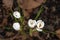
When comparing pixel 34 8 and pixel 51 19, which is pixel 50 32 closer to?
pixel 51 19

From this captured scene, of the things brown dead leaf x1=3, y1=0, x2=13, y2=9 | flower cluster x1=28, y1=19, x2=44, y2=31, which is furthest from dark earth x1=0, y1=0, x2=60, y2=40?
flower cluster x1=28, y1=19, x2=44, y2=31

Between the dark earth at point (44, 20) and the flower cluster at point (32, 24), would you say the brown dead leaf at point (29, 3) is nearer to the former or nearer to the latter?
the dark earth at point (44, 20)

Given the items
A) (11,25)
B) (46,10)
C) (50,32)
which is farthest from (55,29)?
(11,25)

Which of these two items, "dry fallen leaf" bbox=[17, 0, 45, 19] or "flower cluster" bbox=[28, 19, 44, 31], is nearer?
"flower cluster" bbox=[28, 19, 44, 31]

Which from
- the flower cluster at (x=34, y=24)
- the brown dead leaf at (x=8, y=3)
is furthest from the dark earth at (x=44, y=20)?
the flower cluster at (x=34, y=24)

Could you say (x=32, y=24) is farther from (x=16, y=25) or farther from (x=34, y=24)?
(x=16, y=25)

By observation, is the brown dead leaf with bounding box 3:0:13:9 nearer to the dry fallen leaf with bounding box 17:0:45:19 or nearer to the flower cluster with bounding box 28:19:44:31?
the dry fallen leaf with bounding box 17:0:45:19

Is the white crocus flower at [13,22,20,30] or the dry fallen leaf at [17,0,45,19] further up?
the dry fallen leaf at [17,0,45,19]

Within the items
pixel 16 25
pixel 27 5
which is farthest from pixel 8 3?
pixel 16 25
